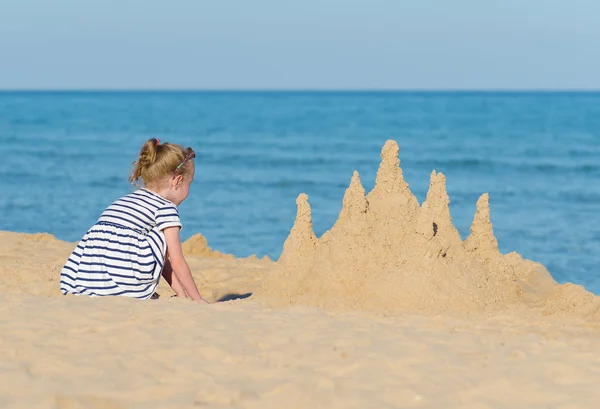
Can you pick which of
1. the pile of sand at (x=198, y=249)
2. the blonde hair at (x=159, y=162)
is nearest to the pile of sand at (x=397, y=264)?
the blonde hair at (x=159, y=162)

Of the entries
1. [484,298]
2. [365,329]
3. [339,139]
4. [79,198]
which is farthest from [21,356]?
[339,139]

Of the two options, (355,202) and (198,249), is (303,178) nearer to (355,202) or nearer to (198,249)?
(198,249)

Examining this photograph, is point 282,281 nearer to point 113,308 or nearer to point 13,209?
point 113,308

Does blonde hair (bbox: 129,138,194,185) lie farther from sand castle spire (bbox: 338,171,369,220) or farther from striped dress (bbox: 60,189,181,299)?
sand castle spire (bbox: 338,171,369,220)

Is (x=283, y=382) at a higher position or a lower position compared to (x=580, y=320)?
lower

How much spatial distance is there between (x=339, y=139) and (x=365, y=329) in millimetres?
28342

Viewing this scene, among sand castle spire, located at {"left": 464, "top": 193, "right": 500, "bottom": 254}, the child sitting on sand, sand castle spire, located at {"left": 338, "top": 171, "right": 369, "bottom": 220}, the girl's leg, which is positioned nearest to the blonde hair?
the child sitting on sand

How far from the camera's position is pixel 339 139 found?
32.9 meters

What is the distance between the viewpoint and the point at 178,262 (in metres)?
5.50

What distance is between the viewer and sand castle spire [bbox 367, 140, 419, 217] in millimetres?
6238

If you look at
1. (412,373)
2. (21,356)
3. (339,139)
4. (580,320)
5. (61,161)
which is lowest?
(21,356)

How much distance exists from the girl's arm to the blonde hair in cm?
35

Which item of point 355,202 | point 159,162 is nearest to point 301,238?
point 355,202

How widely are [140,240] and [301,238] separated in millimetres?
1227
